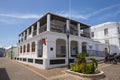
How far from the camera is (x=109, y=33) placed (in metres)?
26.4

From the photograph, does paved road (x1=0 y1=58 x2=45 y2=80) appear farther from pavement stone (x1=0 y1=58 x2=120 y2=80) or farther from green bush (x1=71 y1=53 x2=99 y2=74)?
green bush (x1=71 y1=53 x2=99 y2=74)

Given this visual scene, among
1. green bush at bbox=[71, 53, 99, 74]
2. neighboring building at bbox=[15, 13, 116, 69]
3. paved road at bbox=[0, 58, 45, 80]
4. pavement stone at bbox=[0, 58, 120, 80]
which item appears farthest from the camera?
neighboring building at bbox=[15, 13, 116, 69]

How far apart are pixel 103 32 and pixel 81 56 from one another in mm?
19852

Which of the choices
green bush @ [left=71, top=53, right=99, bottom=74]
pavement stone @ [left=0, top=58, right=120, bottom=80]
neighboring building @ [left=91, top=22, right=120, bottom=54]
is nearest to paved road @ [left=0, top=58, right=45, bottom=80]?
pavement stone @ [left=0, top=58, right=120, bottom=80]

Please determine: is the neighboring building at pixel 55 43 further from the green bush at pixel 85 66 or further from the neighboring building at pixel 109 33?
the green bush at pixel 85 66

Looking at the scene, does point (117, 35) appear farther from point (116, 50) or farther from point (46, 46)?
point (46, 46)

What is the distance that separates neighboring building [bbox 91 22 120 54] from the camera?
2538cm

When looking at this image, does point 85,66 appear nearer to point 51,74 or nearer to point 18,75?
point 51,74

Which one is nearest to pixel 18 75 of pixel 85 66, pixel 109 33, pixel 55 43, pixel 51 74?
pixel 51 74

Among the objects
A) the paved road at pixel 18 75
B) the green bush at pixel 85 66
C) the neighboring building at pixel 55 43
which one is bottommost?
the paved road at pixel 18 75

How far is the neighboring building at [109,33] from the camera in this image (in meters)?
25.4

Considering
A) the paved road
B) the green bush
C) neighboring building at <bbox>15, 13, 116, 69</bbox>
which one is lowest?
the paved road

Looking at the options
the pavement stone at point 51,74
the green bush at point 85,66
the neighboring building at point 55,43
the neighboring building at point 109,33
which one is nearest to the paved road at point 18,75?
the pavement stone at point 51,74

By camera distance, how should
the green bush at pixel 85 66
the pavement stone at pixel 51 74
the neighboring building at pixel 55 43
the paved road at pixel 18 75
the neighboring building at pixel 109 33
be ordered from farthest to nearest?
the neighboring building at pixel 109 33 < the neighboring building at pixel 55 43 < the paved road at pixel 18 75 < the pavement stone at pixel 51 74 < the green bush at pixel 85 66
